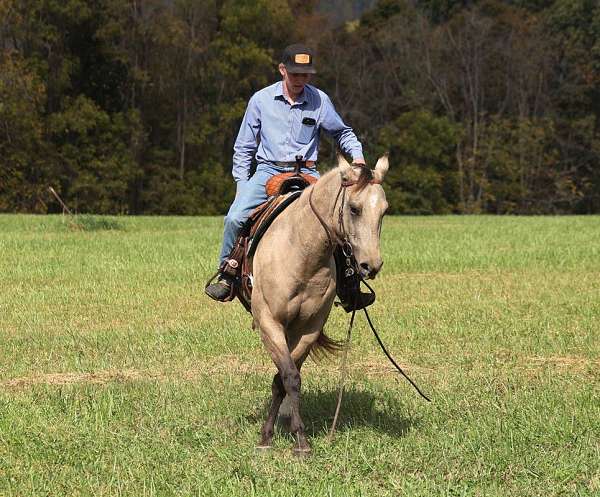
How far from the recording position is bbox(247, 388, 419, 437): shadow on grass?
7.89 metres

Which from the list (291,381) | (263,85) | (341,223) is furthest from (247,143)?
(263,85)

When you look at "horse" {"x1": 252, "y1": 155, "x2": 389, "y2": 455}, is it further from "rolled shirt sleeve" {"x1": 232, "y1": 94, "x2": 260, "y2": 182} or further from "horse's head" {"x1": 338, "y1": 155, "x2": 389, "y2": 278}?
"rolled shirt sleeve" {"x1": 232, "y1": 94, "x2": 260, "y2": 182}

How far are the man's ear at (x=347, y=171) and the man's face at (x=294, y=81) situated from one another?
1366mm

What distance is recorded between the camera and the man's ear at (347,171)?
646 cm

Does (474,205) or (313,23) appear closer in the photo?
(474,205)

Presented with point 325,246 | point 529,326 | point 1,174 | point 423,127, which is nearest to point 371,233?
point 325,246

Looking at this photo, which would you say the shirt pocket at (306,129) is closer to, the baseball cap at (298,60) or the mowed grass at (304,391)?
the baseball cap at (298,60)

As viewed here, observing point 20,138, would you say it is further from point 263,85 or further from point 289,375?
point 289,375

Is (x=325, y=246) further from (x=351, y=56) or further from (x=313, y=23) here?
(x=313, y=23)

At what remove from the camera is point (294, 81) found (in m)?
7.70

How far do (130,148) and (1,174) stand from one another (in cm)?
711

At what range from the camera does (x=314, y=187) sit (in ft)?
23.2

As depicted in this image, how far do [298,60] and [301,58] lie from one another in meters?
0.03

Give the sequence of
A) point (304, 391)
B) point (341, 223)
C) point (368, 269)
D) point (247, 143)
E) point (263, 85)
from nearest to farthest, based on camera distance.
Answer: point (368, 269) < point (341, 223) < point (247, 143) < point (304, 391) < point (263, 85)
